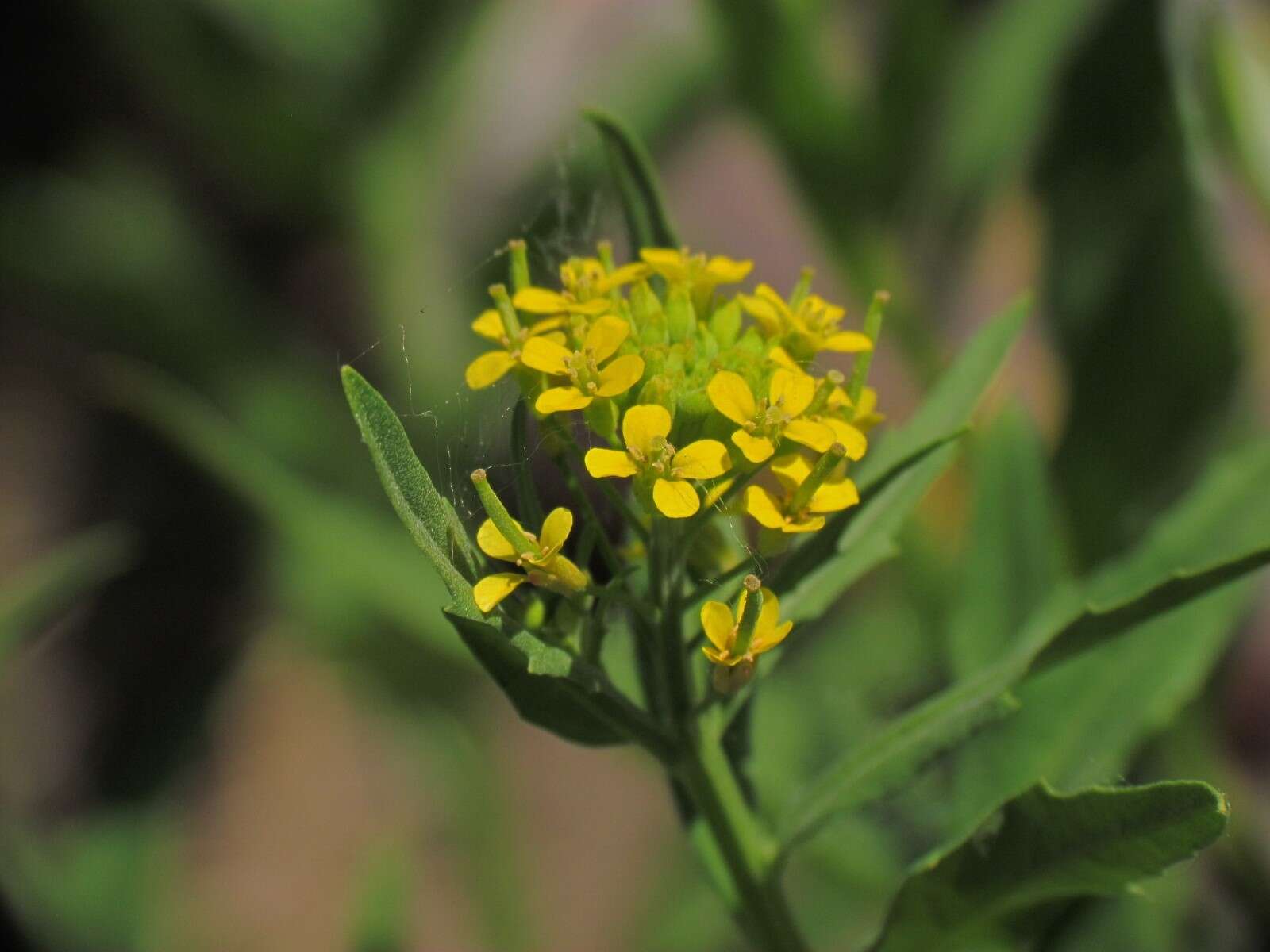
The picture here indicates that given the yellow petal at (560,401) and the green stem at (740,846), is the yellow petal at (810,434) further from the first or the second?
the green stem at (740,846)

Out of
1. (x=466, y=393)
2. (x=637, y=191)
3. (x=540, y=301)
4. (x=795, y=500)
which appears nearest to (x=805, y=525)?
(x=795, y=500)

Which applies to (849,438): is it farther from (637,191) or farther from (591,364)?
(637,191)

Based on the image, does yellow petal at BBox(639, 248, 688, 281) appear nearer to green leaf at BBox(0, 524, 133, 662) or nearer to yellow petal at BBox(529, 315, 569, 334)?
→ yellow petal at BBox(529, 315, 569, 334)

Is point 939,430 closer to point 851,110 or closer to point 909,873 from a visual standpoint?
point 909,873

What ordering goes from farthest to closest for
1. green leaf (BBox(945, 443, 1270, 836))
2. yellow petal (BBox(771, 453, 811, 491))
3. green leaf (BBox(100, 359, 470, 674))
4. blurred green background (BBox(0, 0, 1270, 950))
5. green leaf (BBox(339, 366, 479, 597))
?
green leaf (BBox(100, 359, 470, 674))
blurred green background (BBox(0, 0, 1270, 950))
green leaf (BBox(945, 443, 1270, 836))
yellow petal (BBox(771, 453, 811, 491))
green leaf (BBox(339, 366, 479, 597))

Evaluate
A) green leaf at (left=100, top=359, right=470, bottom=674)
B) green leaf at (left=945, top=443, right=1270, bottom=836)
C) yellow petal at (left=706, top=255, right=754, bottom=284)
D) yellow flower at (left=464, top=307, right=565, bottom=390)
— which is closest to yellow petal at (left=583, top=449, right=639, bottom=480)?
yellow flower at (left=464, top=307, right=565, bottom=390)
